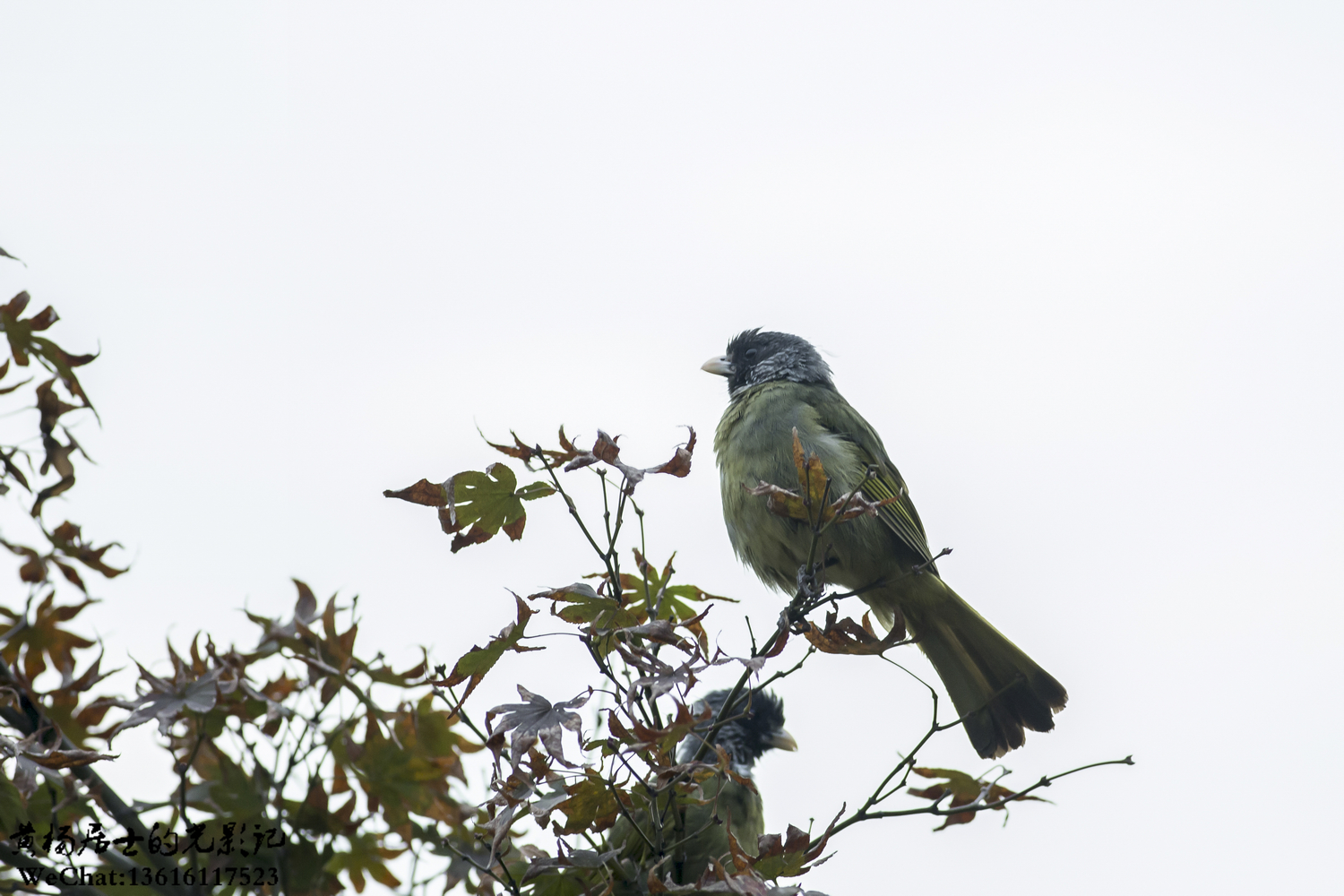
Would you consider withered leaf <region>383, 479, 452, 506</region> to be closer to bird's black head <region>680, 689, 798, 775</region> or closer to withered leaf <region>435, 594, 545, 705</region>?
withered leaf <region>435, 594, 545, 705</region>

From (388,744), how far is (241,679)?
376mm

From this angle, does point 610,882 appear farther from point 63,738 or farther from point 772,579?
point 772,579

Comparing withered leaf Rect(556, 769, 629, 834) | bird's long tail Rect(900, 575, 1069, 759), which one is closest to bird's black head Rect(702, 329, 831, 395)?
bird's long tail Rect(900, 575, 1069, 759)

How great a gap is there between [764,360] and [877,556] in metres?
1.36

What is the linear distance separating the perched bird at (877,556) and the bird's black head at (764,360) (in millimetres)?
651

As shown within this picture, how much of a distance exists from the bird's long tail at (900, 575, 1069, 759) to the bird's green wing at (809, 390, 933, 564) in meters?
0.19

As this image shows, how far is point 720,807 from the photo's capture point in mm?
4125

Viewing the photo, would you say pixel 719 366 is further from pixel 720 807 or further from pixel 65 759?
pixel 65 759

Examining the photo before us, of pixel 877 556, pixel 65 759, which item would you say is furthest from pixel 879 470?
pixel 65 759

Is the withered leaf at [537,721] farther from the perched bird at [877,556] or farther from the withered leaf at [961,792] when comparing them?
the perched bird at [877,556]

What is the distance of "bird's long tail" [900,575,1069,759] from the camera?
13.1ft

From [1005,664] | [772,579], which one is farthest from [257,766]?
[1005,664]

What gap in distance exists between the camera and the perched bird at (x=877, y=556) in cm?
402

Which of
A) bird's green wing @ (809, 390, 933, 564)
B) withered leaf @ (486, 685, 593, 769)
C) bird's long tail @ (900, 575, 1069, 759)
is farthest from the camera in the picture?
bird's green wing @ (809, 390, 933, 564)
